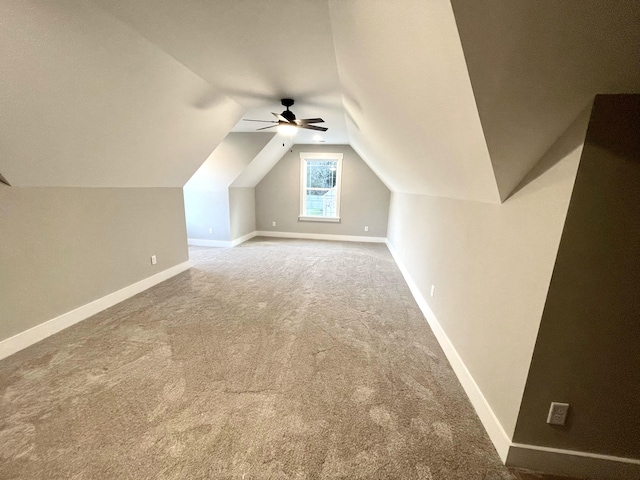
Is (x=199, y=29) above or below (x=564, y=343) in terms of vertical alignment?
above

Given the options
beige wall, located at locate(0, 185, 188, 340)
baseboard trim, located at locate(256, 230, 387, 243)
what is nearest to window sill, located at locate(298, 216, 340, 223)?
baseboard trim, located at locate(256, 230, 387, 243)

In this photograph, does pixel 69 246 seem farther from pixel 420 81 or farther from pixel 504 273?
pixel 504 273

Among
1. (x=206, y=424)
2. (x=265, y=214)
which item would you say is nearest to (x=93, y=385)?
(x=206, y=424)

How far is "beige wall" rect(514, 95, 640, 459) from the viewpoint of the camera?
36.6 inches

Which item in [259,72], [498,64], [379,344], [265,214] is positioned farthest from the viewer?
[265,214]

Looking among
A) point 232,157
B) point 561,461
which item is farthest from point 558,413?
point 232,157

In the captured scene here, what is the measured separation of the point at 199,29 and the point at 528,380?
9.13 ft

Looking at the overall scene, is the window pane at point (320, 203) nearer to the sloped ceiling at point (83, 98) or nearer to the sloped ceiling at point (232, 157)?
the sloped ceiling at point (232, 157)

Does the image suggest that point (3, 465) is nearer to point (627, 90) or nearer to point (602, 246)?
point (602, 246)

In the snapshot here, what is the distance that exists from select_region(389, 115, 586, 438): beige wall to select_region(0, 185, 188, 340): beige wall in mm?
3387

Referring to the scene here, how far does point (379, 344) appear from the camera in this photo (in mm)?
2182

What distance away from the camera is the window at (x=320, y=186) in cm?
615

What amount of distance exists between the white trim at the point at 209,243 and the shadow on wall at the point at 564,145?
514cm

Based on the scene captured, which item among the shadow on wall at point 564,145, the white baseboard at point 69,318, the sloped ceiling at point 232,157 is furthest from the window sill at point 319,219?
the shadow on wall at point 564,145
